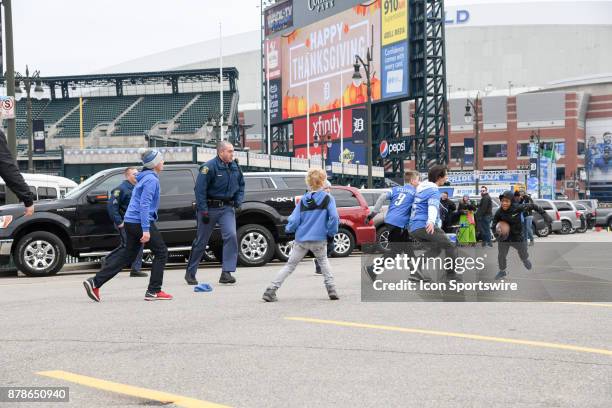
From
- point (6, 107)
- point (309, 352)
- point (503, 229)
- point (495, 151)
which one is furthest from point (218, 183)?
point (495, 151)

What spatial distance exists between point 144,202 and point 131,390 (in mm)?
5188

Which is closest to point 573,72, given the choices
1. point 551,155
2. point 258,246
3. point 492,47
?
point 492,47

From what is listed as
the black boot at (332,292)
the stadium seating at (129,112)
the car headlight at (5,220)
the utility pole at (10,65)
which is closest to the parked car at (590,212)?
the utility pole at (10,65)

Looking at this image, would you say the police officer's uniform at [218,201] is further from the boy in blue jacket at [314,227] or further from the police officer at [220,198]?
the boy in blue jacket at [314,227]

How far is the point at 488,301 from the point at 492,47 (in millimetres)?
133498

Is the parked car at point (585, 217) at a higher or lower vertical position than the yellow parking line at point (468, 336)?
lower

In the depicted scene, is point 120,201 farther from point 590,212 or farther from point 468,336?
point 590,212

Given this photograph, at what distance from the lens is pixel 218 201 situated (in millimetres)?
12328

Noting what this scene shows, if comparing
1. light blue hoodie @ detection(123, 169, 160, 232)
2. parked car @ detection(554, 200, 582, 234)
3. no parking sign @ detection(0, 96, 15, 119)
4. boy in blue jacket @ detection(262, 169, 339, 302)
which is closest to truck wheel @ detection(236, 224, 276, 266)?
no parking sign @ detection(0, 96, 15, 119)

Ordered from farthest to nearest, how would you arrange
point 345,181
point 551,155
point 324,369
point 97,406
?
point 551,155 → point 345,181 → point 324,369 → point 97,406

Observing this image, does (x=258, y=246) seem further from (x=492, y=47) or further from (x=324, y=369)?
(x=492, y=47)

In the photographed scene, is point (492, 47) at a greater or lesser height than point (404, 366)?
greater

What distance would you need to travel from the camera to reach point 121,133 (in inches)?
3484

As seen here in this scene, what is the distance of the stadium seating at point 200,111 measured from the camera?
286ft
